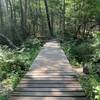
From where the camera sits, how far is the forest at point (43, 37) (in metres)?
9.30

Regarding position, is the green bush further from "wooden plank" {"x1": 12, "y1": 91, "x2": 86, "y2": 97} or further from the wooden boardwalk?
"wooden plank" {"x1": 12, "y1": 91, "x2": 86, "y2": 97}

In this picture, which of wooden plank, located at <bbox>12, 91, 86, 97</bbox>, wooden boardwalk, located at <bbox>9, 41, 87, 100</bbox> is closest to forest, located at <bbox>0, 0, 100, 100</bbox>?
wooden boardwalk, located at <bbox>9, 41, 87, 100</bbox>

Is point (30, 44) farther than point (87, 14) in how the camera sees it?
No

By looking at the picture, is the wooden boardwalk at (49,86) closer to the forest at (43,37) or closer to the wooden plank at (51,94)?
the wooden plank at (51,94)

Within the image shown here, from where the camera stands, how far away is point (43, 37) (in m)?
23.8

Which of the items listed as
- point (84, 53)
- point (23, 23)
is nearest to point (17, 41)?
point (23, 23)

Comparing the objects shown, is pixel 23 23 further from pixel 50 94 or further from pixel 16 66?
pixel 50 94

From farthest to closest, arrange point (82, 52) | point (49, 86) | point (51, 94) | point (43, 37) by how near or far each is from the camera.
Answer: point (43, 37)
point (82, 52)
point (49, 86)
point (51, 94)

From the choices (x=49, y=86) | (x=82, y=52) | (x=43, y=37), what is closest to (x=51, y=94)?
(x=49, y=86)

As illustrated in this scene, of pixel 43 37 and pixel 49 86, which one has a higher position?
pixel 49 86

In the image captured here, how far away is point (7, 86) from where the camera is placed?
7094 millimetres

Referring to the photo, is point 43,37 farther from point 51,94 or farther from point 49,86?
point 51,94

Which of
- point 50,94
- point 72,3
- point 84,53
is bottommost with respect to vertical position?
point 84,53

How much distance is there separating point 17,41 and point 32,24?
216 inches
